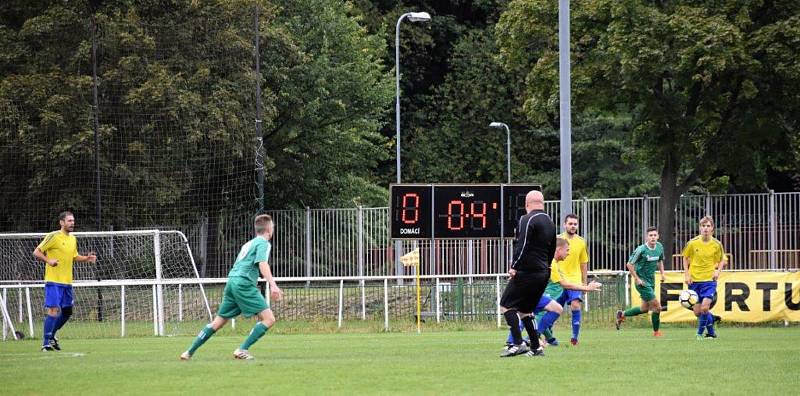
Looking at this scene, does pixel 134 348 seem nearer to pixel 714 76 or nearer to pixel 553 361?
pixel 553 361

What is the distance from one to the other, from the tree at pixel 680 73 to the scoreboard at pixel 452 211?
11.0m

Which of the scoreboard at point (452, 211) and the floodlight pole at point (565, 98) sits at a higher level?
the floodlight pole at point (565, 98)

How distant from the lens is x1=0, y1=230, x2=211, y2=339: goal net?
2678cm

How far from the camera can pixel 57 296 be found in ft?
66.0

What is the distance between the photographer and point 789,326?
27.0 metres

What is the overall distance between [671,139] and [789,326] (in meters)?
13.0

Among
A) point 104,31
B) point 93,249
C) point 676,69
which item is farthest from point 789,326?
point 104,31

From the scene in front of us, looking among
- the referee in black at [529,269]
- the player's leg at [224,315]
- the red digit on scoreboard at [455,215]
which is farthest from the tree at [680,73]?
the player's leg at [224,315]

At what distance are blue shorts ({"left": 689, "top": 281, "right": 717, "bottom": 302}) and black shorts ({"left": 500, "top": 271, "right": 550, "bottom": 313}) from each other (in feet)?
23.7

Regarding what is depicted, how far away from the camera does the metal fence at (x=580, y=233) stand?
3638cm

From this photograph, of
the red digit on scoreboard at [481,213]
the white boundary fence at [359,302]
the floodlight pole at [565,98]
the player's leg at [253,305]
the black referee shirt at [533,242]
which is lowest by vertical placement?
the white boundary fence at [359,302]

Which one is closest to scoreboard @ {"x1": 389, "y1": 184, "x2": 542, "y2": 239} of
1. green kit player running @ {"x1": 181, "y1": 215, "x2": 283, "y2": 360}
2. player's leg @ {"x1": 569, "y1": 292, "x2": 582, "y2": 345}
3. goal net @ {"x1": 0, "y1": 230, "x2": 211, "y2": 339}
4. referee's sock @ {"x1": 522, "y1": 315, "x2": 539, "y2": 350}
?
goal net @ {"x1": 0, "y1": 230, "x2": 211, "y2": 339}

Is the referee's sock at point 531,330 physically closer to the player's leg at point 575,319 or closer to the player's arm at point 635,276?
the player's leg at point 575,319

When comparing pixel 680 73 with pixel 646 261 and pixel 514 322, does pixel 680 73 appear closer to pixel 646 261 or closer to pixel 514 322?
pixel 646 261
